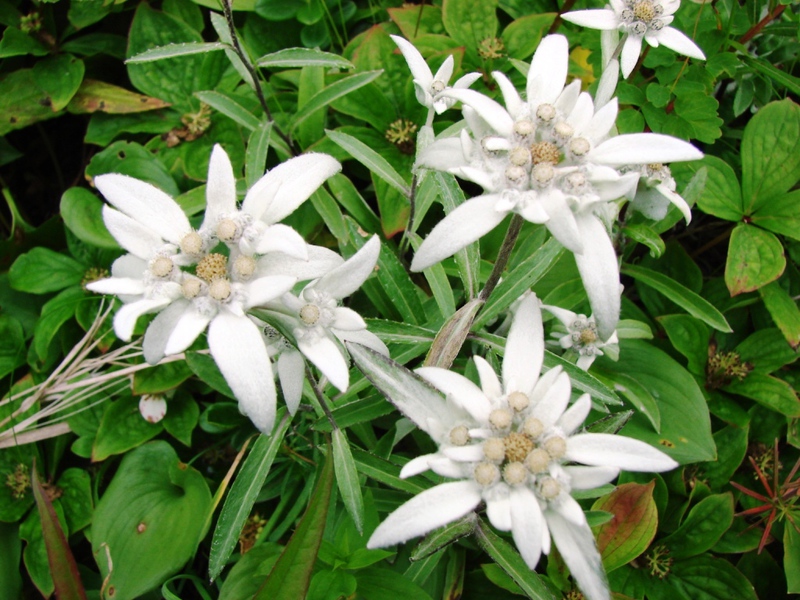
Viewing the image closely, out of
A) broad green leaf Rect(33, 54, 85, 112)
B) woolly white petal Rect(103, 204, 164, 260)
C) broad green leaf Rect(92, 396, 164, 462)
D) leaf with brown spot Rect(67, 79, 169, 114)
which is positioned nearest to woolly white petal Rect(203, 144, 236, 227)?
woolly white petal Rect(103, 204, 164, 260)

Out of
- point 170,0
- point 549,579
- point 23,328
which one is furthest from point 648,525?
point 170,0

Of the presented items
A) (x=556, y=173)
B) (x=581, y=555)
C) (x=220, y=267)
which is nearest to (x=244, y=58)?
(x=220, y=267)

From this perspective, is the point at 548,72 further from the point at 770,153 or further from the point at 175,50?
the point at 770,153

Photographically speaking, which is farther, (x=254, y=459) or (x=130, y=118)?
(x=130, y=118)

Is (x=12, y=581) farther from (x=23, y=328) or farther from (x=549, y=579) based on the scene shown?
(x=549, y=579)

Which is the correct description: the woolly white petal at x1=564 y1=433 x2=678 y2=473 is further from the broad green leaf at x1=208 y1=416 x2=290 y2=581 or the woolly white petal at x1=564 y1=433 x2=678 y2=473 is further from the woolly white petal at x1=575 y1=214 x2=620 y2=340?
the broad green leaf at x1=208 y1=416 x2=290 y2=581

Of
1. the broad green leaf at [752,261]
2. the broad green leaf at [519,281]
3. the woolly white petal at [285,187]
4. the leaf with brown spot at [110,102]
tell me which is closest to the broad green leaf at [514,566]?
the broad green leaf at [519,281]
